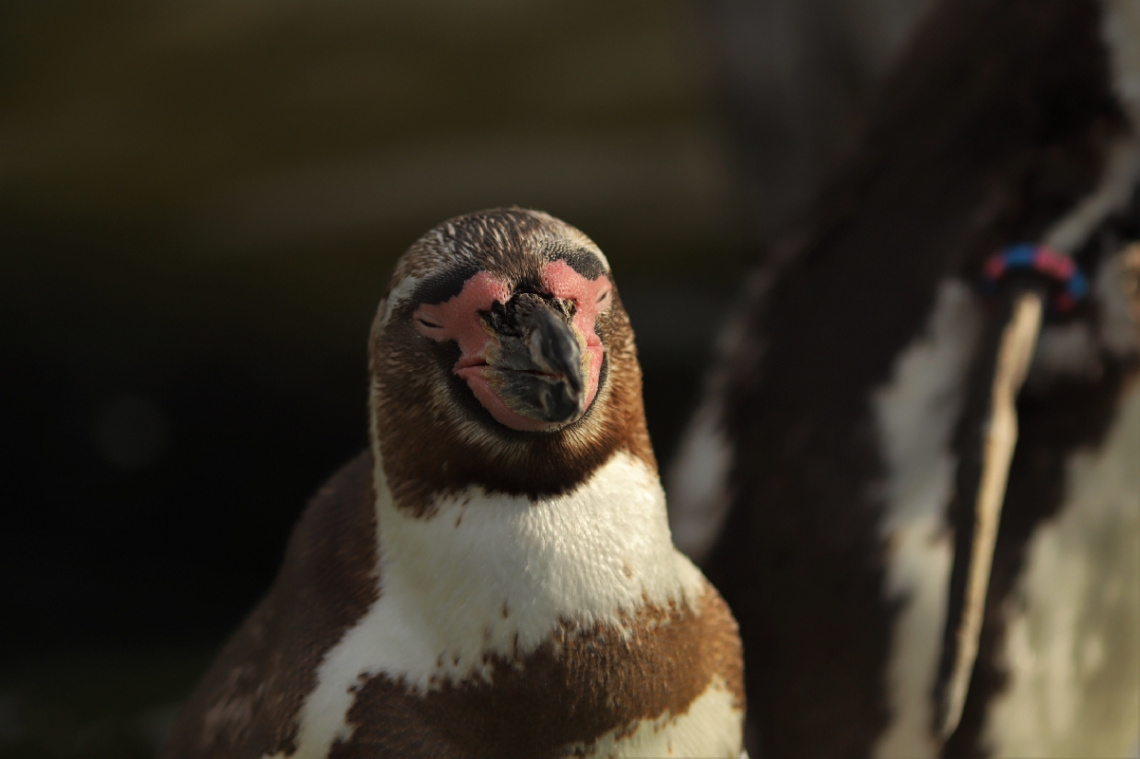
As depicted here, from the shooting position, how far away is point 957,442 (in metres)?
1.23

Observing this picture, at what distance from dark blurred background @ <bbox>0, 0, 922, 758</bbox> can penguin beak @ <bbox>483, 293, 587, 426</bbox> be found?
149 centimetres

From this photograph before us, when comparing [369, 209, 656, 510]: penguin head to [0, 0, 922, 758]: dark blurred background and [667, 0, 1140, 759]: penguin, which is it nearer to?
[667, 0, 1140, 759]: penguin

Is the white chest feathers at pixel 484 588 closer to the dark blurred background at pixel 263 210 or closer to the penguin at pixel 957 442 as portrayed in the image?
the penguin at pixel 957 442

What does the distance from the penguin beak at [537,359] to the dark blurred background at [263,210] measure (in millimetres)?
1492

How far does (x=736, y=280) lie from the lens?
3.52 metres

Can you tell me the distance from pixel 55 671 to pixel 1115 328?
180cm

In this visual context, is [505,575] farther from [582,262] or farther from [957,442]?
[957,442]

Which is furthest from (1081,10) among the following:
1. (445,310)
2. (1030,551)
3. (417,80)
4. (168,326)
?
(168,326)

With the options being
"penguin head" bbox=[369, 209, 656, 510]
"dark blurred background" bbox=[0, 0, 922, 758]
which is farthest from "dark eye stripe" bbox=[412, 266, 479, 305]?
"dark blurred background" bbox=[0, 0, 922, 758]

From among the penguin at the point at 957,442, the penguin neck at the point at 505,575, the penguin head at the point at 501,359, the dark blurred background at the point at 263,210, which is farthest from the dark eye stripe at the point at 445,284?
the dark blurred background at the point at 263,210

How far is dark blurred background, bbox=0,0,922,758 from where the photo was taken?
239 centimetres

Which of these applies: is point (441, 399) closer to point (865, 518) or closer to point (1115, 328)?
point (865, 518)

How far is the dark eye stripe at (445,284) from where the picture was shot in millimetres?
784

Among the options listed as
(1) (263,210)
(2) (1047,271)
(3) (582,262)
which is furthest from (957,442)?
(1) (263,210)
